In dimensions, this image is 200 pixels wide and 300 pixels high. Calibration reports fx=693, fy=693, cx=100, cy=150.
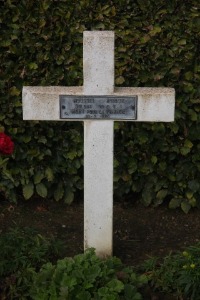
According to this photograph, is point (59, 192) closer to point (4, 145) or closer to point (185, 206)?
point (185, 206)

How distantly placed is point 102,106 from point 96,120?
0.10m

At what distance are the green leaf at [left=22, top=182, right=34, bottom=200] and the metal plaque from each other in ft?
4.96

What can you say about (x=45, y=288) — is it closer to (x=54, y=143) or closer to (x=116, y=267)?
(x=116, y=267)

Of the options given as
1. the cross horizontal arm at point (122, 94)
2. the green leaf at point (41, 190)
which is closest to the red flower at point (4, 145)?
the cross horizontal arm at point (122, 94)

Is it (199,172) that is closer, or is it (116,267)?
(116,267)

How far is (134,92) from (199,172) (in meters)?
1.57

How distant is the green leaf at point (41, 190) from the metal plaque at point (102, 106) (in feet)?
4.87

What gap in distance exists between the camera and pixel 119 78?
213 inches

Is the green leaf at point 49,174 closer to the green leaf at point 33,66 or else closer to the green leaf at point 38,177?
the green leaf at point 38,177

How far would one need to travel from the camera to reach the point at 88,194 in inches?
177

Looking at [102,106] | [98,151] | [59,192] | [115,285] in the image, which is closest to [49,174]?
[59,192]

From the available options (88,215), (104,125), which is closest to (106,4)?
(104,125)

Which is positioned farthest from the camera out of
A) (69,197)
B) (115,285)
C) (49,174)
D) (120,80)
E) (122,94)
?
(69,197)

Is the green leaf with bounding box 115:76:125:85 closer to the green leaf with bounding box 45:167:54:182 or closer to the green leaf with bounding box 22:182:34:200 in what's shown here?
the green leaf with bounding box 45:167:54:182
